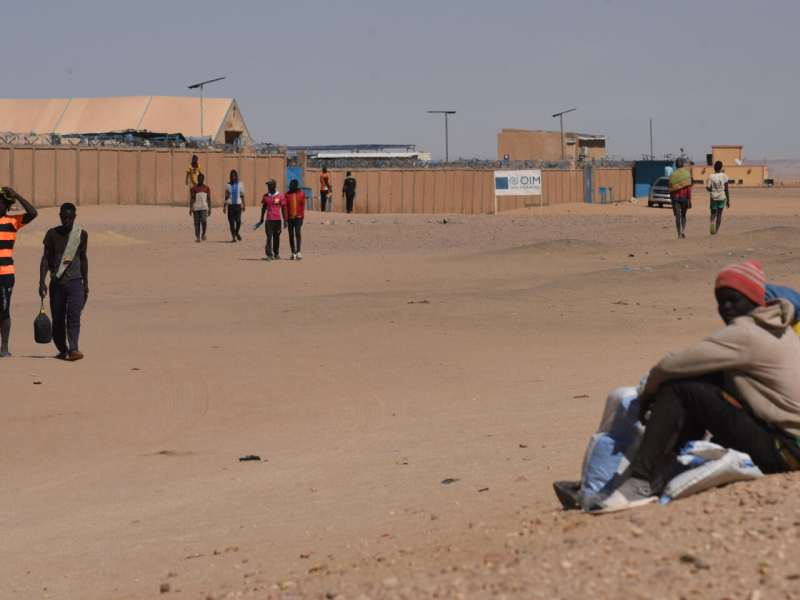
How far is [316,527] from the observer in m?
8.12

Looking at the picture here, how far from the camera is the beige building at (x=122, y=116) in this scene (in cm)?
6969

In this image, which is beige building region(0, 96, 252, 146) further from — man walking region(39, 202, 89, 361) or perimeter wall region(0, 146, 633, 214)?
man walking region(39, 202, 89, 361)

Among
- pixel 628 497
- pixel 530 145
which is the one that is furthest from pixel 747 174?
pixel 628 497

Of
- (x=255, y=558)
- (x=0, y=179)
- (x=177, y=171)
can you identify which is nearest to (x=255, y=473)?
(x=255, y=558)

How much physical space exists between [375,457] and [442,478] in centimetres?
113

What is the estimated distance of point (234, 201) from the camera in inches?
1320

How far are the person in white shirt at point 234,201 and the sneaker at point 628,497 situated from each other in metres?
26.0

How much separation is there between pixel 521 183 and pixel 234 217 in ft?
88.5

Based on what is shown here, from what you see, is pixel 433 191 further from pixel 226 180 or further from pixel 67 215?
pixel 67 215

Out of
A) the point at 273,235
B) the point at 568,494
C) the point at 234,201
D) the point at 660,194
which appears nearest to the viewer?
the point at 568,494

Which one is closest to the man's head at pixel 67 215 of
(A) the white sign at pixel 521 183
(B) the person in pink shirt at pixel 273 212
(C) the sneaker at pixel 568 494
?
(C) the sneaker at pixel 568 494

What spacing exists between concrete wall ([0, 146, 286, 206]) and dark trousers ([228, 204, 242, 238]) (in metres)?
11.7

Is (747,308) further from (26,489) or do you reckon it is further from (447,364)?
(447,364)

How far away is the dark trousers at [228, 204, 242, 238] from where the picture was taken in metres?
33.8
